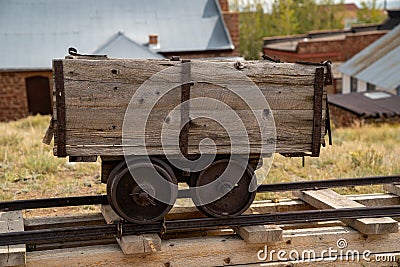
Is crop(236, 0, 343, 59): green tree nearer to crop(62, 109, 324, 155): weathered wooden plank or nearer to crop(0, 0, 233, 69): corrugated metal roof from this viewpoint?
crop(0, 0, 233, 69): corrugated metal roof

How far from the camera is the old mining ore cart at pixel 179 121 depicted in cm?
481

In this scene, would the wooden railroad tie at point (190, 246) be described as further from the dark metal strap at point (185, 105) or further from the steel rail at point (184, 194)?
the dark metal strap at point (185, 105)

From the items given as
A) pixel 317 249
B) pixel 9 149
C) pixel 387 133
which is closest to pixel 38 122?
pixel 9 149

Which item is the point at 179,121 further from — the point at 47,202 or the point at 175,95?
the point at 47,202

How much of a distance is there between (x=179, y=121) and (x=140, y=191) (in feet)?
2.11

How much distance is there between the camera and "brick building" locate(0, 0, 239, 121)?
23344 millimetres

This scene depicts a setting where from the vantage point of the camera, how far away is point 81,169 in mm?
9109

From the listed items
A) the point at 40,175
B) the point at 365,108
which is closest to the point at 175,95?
the point at 40,175

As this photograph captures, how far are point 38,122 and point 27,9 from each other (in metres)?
10.7

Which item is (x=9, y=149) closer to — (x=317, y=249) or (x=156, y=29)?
(x=317, y=249)

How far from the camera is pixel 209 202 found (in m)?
5.16

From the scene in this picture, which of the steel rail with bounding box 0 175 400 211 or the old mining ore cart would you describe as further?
the steel rail with bounding box 0 175 400 211

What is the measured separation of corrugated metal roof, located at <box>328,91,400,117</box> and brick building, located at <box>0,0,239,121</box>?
5064 mm

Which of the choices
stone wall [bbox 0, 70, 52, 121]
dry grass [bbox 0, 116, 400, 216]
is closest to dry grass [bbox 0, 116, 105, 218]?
dry grass [bbox 0, 116, 400, 216]
